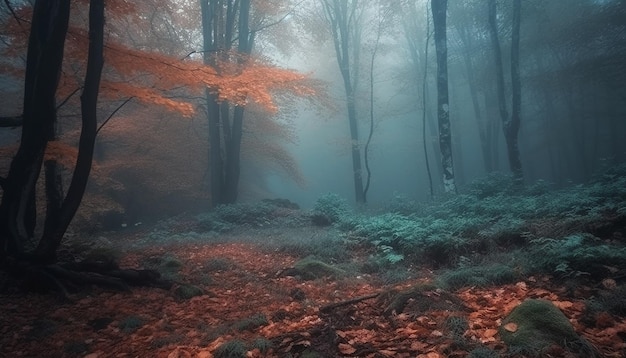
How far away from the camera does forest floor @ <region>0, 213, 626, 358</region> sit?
3.27 m

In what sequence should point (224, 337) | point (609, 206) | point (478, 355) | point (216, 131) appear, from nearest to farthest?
point (478, 355) < point (224, 337) < point (609, 206) < point (216, 131)

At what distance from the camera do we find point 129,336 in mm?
4461

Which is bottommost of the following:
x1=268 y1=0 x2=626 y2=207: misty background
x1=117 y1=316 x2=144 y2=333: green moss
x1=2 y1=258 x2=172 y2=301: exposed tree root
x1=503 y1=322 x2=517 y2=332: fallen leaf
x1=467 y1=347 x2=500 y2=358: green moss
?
x1=117 y1=316 x2=144 y2=333: green moss

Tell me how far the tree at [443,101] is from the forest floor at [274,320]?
817 centimetres

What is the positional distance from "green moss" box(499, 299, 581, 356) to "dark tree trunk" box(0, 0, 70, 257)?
296 inches

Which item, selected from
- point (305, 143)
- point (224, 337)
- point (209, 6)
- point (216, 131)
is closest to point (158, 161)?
point (216, 131)

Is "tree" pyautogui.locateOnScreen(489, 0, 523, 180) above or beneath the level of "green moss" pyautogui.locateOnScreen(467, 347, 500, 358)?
above

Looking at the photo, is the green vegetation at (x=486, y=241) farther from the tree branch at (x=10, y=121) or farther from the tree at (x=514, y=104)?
the tree branch at (x=10, y=121)

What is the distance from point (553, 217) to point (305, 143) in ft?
179

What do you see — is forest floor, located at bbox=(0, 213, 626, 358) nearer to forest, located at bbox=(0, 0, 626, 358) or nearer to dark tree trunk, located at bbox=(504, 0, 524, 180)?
forest, located at bbox=(0, 0, 626, 358)

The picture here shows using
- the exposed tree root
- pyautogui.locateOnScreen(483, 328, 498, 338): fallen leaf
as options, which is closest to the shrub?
the exposed tree root

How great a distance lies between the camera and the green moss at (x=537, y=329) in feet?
9.45

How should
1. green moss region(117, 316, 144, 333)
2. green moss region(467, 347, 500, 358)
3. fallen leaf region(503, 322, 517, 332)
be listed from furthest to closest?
green moss region(117, 316, 144, 333)
fallen leaf region(503, 322, 517, 332)
green moss region(467, 347, 500, 358)

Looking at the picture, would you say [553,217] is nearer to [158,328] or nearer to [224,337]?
[224,337]
